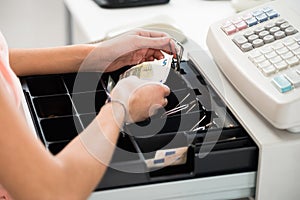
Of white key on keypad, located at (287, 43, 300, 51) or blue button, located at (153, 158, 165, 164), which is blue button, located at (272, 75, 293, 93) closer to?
white key on keypad, located at (287, 43, 300, 51)

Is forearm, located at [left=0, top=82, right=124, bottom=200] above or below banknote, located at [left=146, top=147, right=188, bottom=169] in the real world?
above

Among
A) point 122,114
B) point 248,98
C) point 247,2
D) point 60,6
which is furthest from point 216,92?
point 60,6

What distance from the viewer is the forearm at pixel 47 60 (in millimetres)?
1041

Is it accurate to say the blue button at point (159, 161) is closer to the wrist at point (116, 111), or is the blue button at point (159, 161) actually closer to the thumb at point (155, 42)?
the wrist at point (116, 111)

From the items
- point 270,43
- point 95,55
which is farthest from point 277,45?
point 95,55

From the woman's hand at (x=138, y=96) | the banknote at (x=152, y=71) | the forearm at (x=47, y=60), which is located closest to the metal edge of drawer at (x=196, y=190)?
the woman's hand at (x=138, y=96)

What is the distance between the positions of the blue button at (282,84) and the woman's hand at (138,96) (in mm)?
169

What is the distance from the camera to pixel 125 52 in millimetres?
1063

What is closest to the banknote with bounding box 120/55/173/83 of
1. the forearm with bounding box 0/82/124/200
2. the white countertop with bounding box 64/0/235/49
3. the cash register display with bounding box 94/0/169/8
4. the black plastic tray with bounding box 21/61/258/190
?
the black plastic tray with bounding box 21/61/258/190

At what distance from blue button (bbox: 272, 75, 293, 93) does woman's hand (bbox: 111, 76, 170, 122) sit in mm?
169

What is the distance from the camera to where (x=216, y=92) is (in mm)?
963

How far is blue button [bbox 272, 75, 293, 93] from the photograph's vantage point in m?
0.82

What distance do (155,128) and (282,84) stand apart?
0.19 meters

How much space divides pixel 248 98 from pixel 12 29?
4.89 ft
